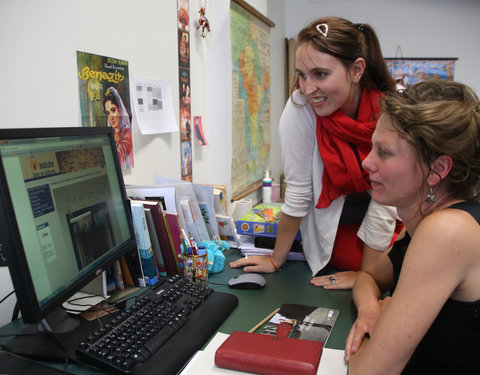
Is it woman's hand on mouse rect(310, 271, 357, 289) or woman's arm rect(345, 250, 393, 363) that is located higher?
woman's arm rect(345, 250, 393, 363)

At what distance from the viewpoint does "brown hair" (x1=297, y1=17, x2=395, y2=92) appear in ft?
3.98

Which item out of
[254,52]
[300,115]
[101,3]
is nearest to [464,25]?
[254,52]

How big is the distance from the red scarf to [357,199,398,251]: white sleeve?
0.08m

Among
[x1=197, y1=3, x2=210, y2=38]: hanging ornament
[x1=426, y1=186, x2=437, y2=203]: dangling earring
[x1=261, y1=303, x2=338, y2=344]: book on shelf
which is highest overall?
[x1=197, y1=3, x2=210, y2=38]: hanging ornament

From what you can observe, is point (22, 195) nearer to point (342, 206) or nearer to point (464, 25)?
point (342, 206)

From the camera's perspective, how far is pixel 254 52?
249cm

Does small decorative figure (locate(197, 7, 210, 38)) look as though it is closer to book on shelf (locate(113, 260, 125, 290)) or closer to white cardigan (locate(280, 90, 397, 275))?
white cardigan (locate(280, 90, 397, 275))

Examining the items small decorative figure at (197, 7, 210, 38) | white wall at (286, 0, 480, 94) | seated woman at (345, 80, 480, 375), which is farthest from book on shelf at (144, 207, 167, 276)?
white wall at (286, 0, 480, 94)

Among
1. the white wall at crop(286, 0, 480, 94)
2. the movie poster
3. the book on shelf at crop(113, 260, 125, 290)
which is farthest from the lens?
the white wall at crop(286, 0, 480, 94)

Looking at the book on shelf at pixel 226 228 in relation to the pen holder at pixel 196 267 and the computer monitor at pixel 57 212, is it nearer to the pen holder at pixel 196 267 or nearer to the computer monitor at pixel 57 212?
the pen holder at pixel 196 267

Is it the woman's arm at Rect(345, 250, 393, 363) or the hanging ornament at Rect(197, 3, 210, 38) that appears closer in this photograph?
the woman's arm at Rect(345, 250, 393, 363)

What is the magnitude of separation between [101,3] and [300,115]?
705mm

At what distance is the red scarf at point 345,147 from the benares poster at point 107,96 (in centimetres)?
64

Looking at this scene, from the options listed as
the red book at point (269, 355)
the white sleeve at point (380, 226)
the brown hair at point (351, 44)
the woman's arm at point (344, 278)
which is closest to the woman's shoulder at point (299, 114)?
the brown hair at point (351, 44)
